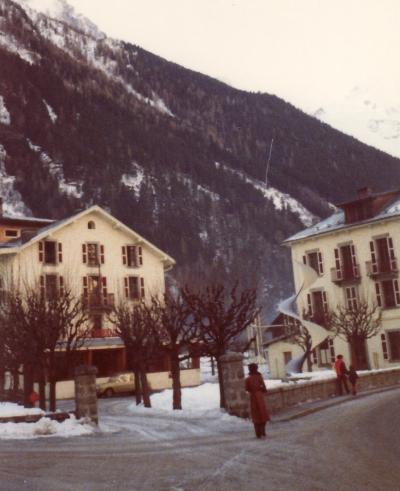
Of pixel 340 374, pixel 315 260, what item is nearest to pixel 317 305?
pixel 315 260

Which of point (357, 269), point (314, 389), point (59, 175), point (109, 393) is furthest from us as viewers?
point (59, 175)

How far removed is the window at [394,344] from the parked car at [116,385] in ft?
55.8

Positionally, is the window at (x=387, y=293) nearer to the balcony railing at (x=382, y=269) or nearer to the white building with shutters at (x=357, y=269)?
the white building with shutters at (x=357, y=269)

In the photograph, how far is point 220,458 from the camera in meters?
10.7

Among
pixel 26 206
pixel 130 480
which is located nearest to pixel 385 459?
pixel 130 480

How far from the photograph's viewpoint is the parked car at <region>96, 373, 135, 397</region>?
122 ft

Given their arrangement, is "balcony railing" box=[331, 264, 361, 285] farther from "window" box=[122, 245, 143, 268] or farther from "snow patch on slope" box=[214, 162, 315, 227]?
"snow patch on slope" box=[214, 162, 315, 227]

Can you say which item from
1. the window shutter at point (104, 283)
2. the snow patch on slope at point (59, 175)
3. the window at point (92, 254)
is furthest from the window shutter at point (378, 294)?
the snow patch on slope at point (59, 175)

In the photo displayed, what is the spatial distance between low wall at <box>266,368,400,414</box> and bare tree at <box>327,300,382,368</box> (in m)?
6.90

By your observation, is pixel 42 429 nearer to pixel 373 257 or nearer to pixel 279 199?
pixel 373 257

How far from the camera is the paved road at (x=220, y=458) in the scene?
8430 millimetres

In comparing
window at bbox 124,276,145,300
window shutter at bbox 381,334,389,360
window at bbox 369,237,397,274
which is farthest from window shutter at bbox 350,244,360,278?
window at bbox 124,276,145,300

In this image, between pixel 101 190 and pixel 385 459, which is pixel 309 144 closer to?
pixel 101 190

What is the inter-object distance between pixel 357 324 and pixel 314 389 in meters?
15.9
